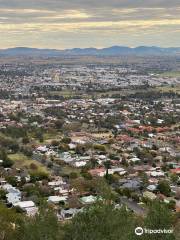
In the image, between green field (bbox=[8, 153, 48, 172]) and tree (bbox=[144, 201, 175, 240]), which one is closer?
tree (bbox=[144, 201, 175, 240])

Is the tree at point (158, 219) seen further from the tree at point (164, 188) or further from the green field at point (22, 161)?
the green field at point (22, 161)

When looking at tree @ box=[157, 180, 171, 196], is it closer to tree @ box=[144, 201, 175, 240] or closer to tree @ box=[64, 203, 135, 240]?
tree @ box=[144, 201, 175, 240]

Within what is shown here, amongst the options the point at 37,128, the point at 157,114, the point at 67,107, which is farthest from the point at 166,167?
the point at 67,107

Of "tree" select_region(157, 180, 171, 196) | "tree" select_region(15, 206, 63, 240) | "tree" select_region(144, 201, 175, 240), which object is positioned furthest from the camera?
"tree" select_region(157, 180, 171, 196)

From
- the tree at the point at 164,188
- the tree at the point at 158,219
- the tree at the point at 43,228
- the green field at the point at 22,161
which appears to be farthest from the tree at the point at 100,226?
the green field at the point at 22,161

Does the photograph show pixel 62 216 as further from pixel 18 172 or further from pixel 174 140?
pixel 174 140

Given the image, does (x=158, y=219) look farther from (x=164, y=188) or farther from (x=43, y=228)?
(x=164, y=188)

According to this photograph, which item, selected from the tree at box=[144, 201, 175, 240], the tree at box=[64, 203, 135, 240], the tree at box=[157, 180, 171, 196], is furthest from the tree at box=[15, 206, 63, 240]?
the tree at box=[157, 180, 171, 196]

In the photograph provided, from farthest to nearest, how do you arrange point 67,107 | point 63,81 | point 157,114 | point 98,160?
point 63,81, point 67,107, point 157,114, point 98,160

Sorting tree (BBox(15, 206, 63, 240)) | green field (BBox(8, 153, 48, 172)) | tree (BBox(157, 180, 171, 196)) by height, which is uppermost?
tree (BBox(15, 206, 63, 240))

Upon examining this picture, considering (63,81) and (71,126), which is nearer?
(71,126)

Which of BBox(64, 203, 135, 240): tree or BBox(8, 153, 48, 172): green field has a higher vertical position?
BBox(64, 203, 135, 240): tree
